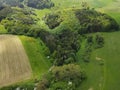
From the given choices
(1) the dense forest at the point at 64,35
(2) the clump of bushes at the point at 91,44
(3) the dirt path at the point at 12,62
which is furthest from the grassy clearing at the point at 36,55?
(2) the clump of bushes at the point at 91,44

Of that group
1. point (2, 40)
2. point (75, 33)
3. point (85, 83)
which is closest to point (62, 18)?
point (75, 33)

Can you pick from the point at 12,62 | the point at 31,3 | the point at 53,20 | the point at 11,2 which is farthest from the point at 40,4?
the point at 12,62

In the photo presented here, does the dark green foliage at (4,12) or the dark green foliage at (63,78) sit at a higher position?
the dark green foliage at (4,12)

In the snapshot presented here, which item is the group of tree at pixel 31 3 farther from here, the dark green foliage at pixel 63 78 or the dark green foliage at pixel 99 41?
the dark green foliage at pixel 63 78

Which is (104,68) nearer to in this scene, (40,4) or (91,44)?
(91,44)

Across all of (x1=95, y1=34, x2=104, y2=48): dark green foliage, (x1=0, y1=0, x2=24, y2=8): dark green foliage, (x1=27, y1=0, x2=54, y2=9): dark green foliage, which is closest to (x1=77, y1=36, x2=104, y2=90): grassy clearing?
(x1=95, y1=34, x2=104, y2=48): dark green foliage

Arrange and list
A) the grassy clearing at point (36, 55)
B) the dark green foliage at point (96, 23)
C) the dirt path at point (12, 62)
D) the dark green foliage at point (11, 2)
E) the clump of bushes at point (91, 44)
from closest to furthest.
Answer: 1. the dirt path at point (12, 62)
2. the grassy clearing at point (36, 55)
3. the clump of bushes at point (91, 44)
4. the dark green foliage at point (96, 23)
5. the dark green foliage at point (11, 2)

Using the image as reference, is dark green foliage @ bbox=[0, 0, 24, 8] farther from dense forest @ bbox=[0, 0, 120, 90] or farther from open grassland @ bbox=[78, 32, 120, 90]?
open grassland @ bbox=[78, 32, 120, 90]
